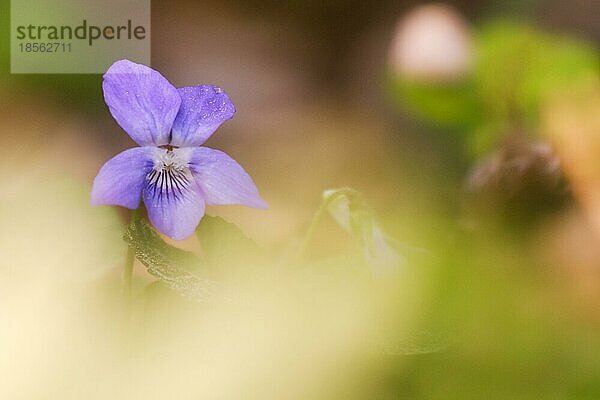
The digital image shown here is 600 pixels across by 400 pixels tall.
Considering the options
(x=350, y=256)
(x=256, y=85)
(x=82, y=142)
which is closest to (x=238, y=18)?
(x=256, y=85)

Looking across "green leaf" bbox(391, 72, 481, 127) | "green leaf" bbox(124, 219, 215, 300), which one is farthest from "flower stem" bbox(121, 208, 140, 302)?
"green leaf" bbox(391, 72, 481, 127)

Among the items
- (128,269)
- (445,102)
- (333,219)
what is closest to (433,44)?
(445,102)

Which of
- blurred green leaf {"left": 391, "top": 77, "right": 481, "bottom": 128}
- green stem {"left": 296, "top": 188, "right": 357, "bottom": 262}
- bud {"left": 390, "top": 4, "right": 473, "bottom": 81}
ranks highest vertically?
bud {"left": 390, "top": 4, "right": 473, "bottom": 81}

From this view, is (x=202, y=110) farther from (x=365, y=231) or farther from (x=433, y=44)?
(x=433, y=44)

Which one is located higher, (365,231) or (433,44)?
(433,44)

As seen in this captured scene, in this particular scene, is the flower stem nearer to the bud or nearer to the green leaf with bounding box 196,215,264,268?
the green leaf with bounding box 196,215,264,268

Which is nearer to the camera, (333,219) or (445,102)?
(333,219)
